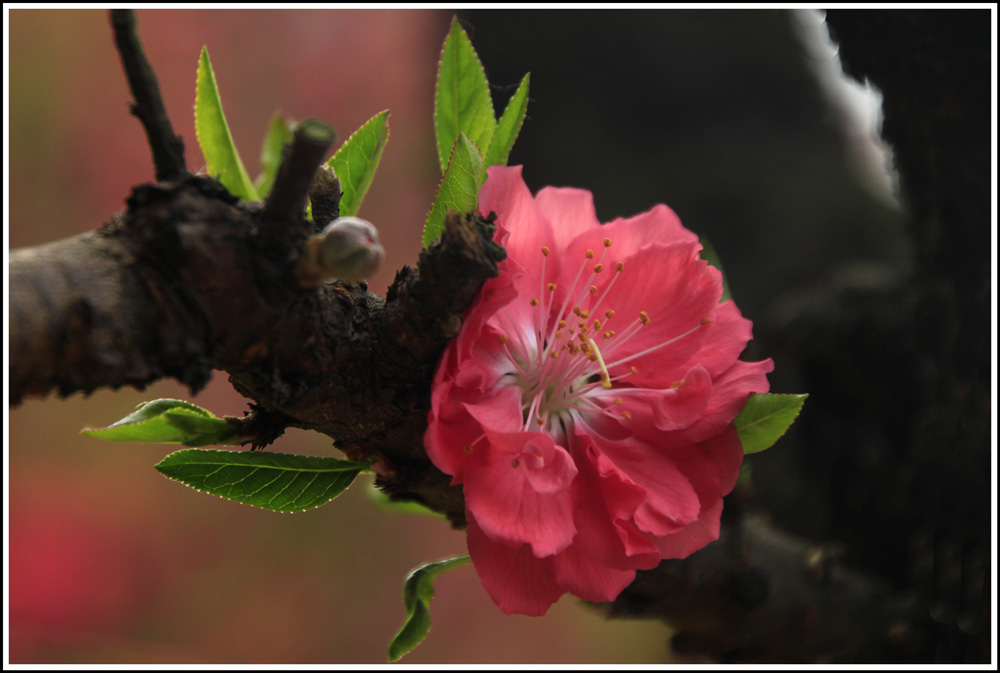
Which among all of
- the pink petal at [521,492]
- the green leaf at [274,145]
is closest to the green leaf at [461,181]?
the pink petal at [521,492]

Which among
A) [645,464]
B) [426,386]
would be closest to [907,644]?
[645,464]

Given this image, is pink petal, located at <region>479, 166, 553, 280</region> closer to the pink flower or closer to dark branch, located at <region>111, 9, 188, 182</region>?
the pink flower

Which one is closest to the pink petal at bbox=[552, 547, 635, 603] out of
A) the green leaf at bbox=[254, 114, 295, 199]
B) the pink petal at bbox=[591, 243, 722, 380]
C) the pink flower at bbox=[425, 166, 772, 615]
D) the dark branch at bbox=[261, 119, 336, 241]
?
the pink flower at bbox=[425, 166, 772, 615]

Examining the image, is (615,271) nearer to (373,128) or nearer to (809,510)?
(373,128)

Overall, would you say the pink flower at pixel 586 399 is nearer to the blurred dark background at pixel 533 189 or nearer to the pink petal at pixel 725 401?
the pink petal at pixel 725 401

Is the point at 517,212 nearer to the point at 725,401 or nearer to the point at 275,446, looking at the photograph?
the point at 725,401

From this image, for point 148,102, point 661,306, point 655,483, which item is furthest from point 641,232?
point 148,102
